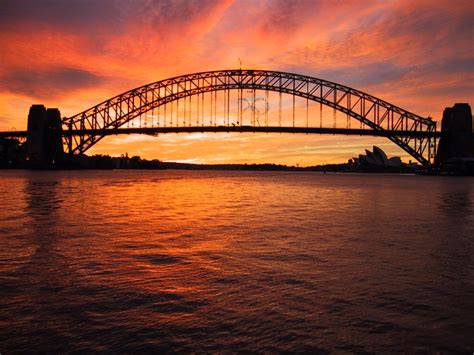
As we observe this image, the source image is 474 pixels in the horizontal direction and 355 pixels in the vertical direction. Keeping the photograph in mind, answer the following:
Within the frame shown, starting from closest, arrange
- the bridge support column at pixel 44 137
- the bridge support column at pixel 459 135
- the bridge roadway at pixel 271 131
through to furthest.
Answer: the bridge roadway at pixel 271 131 → the bridge support column at pixel 459 135 → the bridge support column at pixel 44 137

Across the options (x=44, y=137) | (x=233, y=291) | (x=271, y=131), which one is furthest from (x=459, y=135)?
(x=44, y=137)

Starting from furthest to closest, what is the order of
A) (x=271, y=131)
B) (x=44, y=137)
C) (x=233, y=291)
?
(x=44, y=137) → (x=271, y=131) → (x=233, y=291)

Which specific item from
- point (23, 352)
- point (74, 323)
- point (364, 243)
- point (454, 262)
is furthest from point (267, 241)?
point (23, 352)

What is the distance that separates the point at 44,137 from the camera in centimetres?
7812

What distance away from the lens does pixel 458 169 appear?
68.1m

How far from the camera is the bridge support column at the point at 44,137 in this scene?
254 ft

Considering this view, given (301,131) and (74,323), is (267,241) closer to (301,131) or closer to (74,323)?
(74,323)

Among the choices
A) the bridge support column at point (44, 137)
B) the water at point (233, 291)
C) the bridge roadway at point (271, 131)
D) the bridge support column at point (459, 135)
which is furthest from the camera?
the bridge support column at point (44, 137)

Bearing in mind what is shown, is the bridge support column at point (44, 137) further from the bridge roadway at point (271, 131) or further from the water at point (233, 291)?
the water at point (233, 291)

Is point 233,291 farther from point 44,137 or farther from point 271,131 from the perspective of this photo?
point 44,137

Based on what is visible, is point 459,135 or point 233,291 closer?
point 233,291

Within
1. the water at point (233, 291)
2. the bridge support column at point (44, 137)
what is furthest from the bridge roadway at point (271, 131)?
the water at point (233, 291)

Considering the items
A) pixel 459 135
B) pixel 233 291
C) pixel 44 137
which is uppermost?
pixel 44 137

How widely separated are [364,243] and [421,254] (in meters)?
1.36
